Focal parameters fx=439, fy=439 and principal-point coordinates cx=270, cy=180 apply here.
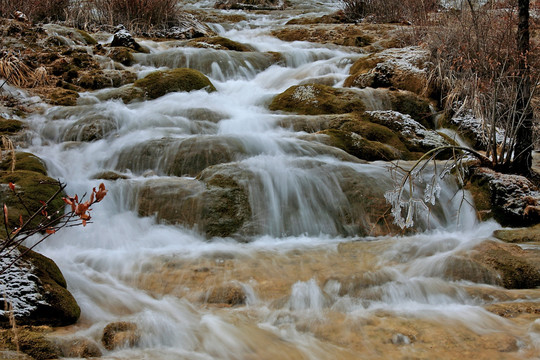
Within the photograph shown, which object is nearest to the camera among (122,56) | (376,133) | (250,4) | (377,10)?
(376,133)

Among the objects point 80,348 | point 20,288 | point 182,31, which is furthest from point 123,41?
point 80,348

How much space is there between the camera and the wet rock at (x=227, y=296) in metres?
3.52

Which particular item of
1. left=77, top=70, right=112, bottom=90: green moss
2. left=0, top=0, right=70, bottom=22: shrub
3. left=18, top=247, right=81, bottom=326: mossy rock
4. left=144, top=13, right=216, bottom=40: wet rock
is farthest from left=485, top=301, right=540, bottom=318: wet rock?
left=0, top=0, right=70, bottom=22: shrub

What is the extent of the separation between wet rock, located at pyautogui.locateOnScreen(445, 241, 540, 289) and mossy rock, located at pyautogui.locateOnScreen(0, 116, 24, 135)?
6.59 metres

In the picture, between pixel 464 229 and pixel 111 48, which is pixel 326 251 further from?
pixel 111 48

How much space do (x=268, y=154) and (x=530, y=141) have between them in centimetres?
338

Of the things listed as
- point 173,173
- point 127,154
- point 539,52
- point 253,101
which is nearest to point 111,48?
point 253,101

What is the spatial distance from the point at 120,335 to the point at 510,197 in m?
4.49

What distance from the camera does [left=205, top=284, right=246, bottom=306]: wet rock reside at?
11.5 ft

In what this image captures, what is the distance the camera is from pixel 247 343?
2.88 meters

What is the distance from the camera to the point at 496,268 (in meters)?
3.74

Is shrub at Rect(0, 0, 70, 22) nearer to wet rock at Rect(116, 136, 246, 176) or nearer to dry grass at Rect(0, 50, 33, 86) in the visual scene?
dry grass at Rect(0, 50, 33, 86)

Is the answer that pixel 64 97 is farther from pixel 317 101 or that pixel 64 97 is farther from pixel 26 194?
pixel 317 101

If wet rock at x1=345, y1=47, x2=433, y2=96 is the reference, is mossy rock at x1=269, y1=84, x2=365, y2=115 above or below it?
below
